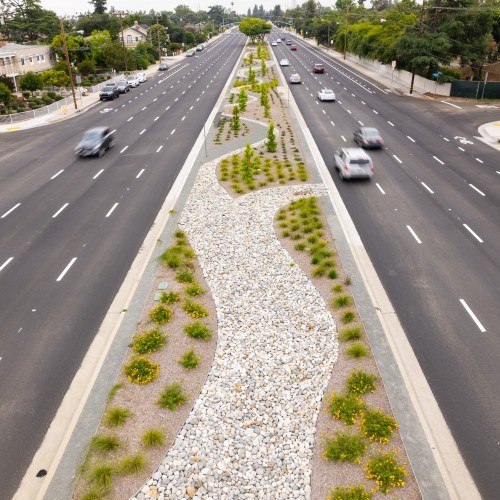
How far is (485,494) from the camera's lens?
8.99 meters

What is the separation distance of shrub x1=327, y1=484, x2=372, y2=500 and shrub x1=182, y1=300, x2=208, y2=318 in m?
6.83

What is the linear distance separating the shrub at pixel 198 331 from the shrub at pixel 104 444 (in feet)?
13.0

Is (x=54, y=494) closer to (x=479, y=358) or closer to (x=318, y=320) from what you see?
(x=318, y=320)

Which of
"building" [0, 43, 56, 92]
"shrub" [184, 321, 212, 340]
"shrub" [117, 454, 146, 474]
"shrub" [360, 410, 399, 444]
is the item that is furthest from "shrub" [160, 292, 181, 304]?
"building" [0, 43, 56, 92]

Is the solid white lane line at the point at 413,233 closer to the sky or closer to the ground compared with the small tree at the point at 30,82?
closer to the ground

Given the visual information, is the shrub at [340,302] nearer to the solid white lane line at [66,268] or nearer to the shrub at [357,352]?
the shrub at [357,352]

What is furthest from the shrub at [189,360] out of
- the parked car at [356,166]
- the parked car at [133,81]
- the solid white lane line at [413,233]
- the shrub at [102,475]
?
the parked car at [133,81]

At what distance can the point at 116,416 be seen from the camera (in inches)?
417

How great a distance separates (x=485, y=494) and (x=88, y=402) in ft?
29.7

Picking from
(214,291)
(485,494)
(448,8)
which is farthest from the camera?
(448,8)

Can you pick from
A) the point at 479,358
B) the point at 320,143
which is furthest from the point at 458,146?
the point at 479,358

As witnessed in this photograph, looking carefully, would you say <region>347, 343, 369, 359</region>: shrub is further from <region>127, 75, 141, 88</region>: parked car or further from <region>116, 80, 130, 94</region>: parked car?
<region>127, 75, 141, 88</region>: parked car

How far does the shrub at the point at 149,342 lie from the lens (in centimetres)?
1280

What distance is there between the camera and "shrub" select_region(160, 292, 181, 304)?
49.3 feet
